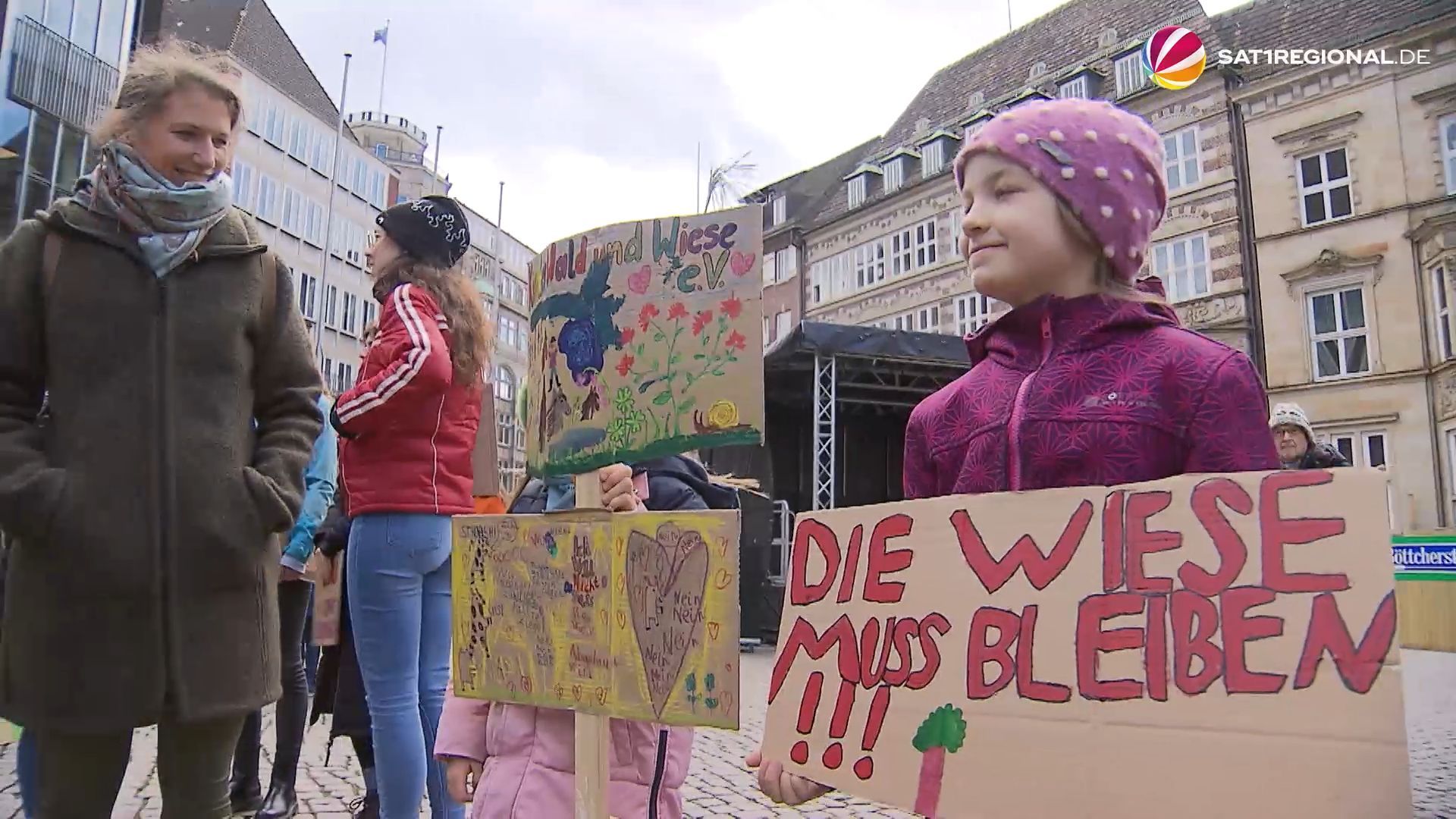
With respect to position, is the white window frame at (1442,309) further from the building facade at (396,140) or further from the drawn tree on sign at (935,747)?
the building facade at (396,140)

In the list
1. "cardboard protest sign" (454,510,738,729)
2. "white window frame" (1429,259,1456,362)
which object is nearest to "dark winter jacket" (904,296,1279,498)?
"cardboard protest sign" (454,510,738,729)

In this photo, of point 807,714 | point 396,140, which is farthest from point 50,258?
point 396,140

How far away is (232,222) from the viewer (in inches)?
84.7

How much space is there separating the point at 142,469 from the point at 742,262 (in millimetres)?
1223

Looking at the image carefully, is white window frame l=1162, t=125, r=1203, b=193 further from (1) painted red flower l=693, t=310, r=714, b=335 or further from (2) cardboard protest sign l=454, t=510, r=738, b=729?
(2) cardboard protest sign l=454, t=510, r=738, b=729

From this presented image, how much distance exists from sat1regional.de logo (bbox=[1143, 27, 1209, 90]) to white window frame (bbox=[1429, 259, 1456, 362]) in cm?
605

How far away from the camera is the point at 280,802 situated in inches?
130

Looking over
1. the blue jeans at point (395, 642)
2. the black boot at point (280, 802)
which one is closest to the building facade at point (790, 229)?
the black boot at point (280, 802)

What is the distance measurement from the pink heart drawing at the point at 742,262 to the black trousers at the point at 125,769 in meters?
1.35

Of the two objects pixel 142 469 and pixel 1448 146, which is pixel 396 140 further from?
pixel 142 469

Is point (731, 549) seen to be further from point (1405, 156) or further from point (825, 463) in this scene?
point (1405, 156)

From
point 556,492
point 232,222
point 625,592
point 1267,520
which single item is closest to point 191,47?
point 232,222

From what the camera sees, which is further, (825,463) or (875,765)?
(825,463)

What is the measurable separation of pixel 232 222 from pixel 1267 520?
2.07 meters
